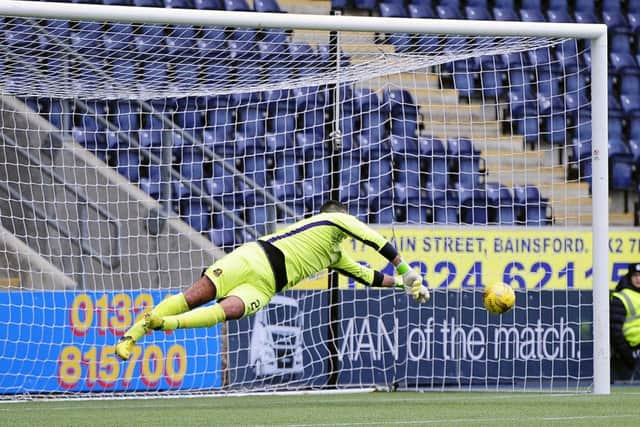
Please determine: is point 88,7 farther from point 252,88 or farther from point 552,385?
point 552,385

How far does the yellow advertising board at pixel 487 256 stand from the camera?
1205 cm

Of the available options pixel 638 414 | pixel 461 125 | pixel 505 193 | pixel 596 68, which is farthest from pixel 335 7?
pixel 638 414

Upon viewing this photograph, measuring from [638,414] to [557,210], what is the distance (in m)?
6.07

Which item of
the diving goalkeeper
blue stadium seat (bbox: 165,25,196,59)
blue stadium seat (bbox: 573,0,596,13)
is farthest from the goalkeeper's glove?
blue stadium seat (bbox: 573,0,596,13)

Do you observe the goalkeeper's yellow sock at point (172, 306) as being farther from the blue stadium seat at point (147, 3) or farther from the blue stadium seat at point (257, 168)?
the blue stadium seat at point (147, 3)

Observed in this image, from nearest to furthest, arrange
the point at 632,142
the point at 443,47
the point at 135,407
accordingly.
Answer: the point at 135,407 < the point at 443,47 < the point at 632,142

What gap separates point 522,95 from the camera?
45.6 feet

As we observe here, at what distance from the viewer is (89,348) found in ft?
35.9

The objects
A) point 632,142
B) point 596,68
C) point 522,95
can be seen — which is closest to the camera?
point 596,68

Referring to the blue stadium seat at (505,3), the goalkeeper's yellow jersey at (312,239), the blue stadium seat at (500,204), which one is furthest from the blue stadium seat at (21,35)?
the blue stadium seat at (505,3)

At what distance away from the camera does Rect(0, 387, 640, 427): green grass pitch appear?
289 inches

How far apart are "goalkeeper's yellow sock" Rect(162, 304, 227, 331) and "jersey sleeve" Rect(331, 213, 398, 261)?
1.16 m

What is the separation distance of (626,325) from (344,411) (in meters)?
5.13

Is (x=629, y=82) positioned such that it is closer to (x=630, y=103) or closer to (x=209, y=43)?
(x=630, y=103)
